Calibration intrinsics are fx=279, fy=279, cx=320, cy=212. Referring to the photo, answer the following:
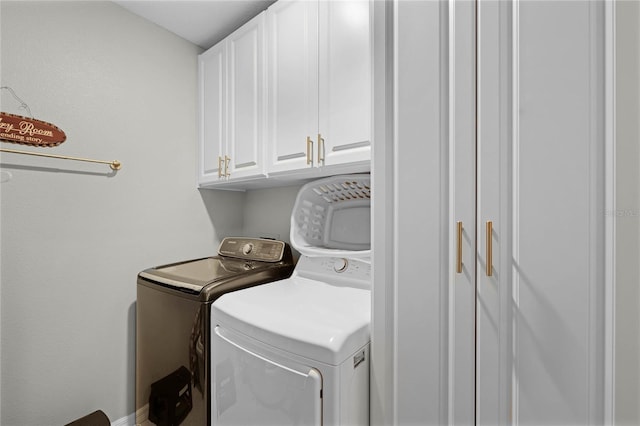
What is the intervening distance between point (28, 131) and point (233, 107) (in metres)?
1.03

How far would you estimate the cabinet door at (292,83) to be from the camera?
1.42 meters

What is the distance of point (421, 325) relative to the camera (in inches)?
33.0

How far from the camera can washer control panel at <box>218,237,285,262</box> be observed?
1.78 meters

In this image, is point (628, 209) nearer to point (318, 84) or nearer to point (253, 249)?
point (318, 84)

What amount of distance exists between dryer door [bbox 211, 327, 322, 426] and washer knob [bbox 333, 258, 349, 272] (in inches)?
23.0

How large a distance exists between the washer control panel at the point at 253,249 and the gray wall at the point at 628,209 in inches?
57.5

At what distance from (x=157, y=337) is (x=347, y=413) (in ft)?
3.75

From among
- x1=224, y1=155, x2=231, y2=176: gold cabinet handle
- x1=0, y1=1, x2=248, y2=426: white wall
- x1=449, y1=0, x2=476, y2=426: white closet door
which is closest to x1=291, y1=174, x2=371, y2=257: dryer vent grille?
x1=224, y1=155, x2=231, y2=176: gold cabinet handle

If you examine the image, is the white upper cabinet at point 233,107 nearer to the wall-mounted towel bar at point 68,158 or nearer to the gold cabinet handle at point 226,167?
the gold cabinet handle at point 226,167

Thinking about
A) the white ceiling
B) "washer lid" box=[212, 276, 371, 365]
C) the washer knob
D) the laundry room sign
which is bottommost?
"washer lid" box=[212, 276, 371, 365]

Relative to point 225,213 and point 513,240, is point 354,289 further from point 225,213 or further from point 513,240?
point 225,213

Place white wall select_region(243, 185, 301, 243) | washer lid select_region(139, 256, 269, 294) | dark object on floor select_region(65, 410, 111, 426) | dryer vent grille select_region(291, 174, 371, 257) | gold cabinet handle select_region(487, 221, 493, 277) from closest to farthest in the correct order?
gold cabinet handle select_region(487, 221, 493, 277)
washer lid select_region(139, 256, 269, 294)
dark object on floor select_region(65, 410, 111, 426)
dryer vent grille select_region(291, 174, 371, 257)
white wall select_region(243, 185, 301, 243)

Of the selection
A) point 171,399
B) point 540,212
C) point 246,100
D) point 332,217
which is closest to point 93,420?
point 171,399

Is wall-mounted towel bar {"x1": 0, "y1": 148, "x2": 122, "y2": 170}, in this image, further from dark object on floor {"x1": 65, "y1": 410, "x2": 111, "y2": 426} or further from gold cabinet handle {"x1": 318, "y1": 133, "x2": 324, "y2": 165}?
dark object on floor {"x1": 65, "y1": 410, "x2": 111, "y2": 426}
